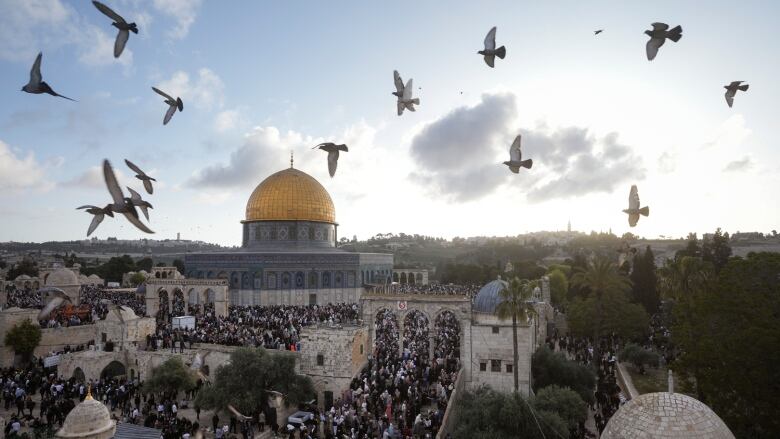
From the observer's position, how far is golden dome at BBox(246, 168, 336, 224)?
4216 cm

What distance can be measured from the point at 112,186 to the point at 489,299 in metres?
15.3

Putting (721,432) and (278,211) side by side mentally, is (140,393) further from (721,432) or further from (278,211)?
(278,211)

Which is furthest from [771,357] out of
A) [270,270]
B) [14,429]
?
[270,270]

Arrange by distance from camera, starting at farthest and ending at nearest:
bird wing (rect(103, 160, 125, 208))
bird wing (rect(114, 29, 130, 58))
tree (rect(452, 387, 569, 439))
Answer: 1. tree (rect(452, 387, 569, 439))
2. bird wing (rect(114, 29, 130, 58))
3. bird wing (rect(103, 160, 125, 208))

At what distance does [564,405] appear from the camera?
1551cm

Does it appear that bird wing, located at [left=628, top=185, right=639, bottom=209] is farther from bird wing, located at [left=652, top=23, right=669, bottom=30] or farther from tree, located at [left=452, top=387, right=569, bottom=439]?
tree, located at [left=452, top=387, right=569, bottom=439]

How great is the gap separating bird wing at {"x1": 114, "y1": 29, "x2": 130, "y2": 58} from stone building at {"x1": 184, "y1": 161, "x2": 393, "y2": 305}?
31.1 metres

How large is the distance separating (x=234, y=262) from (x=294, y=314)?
10.1 meters

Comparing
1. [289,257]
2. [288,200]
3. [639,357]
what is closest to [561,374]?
[639,357]

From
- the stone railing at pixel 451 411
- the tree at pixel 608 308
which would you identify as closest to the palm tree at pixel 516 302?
the stone railing at pixel 451 411

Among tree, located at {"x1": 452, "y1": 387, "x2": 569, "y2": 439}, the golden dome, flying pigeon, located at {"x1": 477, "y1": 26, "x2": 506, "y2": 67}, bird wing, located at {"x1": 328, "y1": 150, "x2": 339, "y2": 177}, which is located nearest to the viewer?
bird wing, located at {"x1": 328, "y1": 150, "x2": 339, "y2": 177}

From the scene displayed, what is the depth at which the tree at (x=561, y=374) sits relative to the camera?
758 inches

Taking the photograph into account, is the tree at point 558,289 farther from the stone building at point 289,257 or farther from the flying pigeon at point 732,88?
the flying pigeon at point 732,88

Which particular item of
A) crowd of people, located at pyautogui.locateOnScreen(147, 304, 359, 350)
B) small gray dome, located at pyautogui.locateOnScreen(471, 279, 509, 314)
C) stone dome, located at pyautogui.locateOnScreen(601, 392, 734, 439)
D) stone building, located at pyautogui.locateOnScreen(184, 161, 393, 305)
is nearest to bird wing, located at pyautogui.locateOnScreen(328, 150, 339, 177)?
stone dome, located at pyautogui.locateOnScreen(601, 392, 734, 439)
